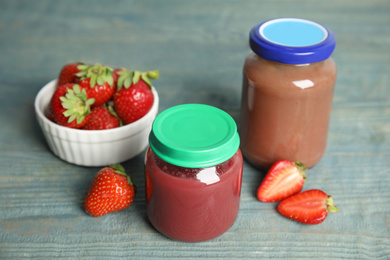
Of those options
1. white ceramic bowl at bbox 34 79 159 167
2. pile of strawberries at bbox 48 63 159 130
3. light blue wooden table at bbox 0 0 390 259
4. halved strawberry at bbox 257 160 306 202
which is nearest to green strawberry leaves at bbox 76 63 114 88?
pile of strawberries at bbox 48 63 159 130

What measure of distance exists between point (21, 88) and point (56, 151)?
424 millimetres

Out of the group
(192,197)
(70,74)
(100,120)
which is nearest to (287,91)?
(192,197)

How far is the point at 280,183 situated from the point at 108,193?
42cm

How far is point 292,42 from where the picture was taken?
1227 mm

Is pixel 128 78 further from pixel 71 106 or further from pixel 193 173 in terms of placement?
pixel 193 173

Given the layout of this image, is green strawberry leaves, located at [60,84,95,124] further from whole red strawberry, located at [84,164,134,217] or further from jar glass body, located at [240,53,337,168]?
jar glass body, located at [240,53,337,168]

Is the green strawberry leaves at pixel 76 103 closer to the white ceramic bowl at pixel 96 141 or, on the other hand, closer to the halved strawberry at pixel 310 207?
the white ceramic bowl at pixel 96 141

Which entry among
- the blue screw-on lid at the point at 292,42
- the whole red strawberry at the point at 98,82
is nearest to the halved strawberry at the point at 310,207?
the blue screw-on lid at the point at 292,42

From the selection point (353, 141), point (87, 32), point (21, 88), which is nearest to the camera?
point (353, 141)

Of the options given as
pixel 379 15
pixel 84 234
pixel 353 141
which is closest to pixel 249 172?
pixel 353 141

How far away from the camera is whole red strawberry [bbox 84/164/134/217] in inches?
47.1

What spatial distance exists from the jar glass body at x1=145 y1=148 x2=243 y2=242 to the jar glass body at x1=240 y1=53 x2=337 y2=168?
18 centimetres

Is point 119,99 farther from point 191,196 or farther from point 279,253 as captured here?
point 279,253

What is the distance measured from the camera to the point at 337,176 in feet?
4.55
